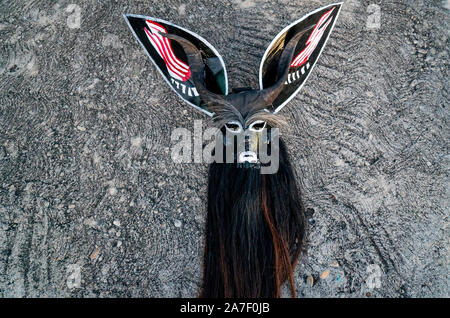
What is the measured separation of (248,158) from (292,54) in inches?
25.8

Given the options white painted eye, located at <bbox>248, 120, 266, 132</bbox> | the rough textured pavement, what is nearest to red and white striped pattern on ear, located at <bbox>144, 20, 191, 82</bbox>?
the rough textured pavement

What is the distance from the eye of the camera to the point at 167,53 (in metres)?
2.29

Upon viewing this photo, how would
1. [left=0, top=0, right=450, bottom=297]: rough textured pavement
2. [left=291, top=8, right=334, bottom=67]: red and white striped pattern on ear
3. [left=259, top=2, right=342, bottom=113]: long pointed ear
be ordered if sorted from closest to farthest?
[left=259, top=2, right=342, bottom=113]: long pointed ear → [left=291, top=8, right=334, bottom=67]: red and white striped pattern on ear → [left=0, top=0, right=450, bottom=297]: rough textured pavement

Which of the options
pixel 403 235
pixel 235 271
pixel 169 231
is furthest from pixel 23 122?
pixel 403 235

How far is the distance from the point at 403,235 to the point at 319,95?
1110mm

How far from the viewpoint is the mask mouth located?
2304mm

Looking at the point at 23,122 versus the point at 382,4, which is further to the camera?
the point at 382,4

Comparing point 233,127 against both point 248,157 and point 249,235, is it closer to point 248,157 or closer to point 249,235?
point 248,157

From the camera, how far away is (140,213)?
2551 millimetres

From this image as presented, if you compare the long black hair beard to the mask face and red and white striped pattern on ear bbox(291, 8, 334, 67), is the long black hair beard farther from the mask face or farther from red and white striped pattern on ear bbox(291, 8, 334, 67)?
red and white striped pattern on ear bbox(291, 8, 334, 67)

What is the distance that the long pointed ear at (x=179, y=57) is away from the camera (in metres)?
2.22

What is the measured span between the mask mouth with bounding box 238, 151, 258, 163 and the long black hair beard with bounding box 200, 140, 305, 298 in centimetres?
7

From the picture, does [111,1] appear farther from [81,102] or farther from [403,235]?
[403,235]

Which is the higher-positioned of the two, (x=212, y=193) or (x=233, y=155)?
(x=233, y=155)
